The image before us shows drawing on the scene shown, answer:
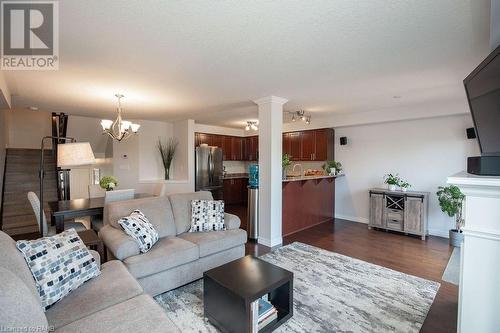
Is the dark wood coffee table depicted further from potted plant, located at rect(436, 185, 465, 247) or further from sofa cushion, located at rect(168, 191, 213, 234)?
potted plant, located at rect(436, 185, 465, 247)

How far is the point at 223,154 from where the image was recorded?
723 centimetres

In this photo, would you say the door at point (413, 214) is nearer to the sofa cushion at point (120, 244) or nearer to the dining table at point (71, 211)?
the sofa cushion at point (120, 244)

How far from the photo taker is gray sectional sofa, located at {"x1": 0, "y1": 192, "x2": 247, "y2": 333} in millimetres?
1083

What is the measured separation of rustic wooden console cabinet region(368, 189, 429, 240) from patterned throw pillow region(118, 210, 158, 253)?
4122 millimetres

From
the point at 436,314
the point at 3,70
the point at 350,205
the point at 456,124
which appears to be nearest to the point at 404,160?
the point at 456,124

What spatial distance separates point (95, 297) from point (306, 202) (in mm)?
3942

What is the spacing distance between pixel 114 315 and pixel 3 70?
119 inches

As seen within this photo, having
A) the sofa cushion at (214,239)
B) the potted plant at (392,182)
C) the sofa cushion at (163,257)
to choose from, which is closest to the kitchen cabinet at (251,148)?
the potted plant at (392,182)

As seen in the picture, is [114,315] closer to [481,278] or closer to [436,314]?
[481,278]

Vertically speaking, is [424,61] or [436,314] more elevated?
[424,61]

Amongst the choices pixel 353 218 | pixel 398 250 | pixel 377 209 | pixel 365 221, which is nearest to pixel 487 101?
pixel 398 250

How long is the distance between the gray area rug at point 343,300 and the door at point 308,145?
312cm

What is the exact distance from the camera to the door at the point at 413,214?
4246mm

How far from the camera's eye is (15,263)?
1.39m
